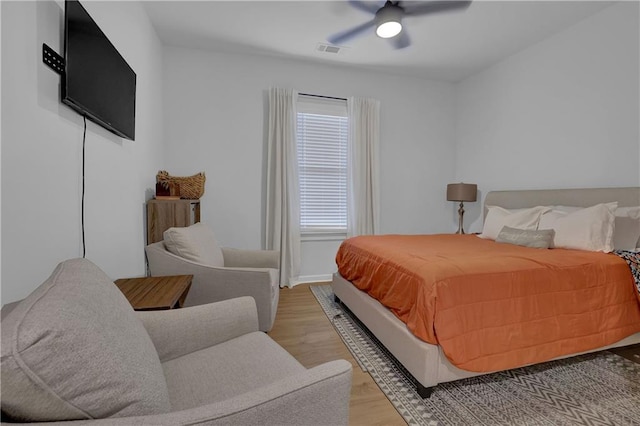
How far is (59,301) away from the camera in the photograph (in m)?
0.69

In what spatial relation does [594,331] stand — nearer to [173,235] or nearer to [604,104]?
[604,104]

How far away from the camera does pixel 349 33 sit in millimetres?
3111

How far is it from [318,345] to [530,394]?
1349 mm

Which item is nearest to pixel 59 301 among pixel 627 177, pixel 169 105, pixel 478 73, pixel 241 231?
pixel 241 231

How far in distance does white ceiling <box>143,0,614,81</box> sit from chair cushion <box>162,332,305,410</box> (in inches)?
110

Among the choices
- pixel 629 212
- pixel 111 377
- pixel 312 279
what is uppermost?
Result: pixel 629 212

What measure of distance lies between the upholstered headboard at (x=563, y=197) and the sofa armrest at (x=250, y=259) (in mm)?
2792

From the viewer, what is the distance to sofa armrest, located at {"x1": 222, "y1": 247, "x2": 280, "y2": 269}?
287cm

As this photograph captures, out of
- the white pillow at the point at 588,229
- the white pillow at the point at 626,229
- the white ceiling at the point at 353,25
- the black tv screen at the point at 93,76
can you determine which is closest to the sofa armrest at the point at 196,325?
the black tv screen at the point at 93,76

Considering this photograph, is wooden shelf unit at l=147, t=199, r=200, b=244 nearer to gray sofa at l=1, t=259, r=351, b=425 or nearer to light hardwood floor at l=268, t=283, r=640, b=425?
light hardwood floor at l=268, t=283, r=640, b=425

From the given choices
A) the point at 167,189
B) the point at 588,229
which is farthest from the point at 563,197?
the point at 167,189

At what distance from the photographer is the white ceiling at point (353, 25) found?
2.74 m

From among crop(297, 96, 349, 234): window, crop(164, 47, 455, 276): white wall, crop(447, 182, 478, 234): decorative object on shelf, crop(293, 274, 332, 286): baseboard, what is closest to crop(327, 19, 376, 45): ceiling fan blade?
crop(164, 47, 455, 276): white wall

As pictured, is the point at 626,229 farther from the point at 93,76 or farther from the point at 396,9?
the point at 93,76
